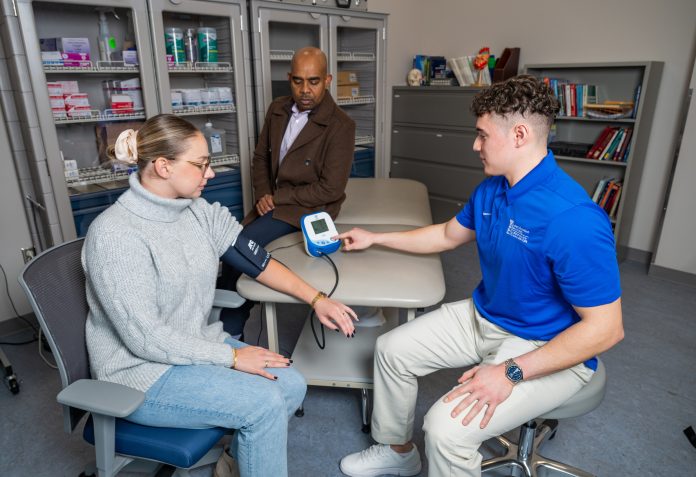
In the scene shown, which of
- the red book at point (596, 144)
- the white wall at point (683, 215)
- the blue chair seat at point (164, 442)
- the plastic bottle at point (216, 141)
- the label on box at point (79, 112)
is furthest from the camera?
the red book at point (596, 144)

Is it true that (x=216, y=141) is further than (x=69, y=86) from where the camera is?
Yes

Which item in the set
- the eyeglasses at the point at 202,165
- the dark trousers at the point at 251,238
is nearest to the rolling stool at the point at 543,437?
the dark trousers at the point at 251,238

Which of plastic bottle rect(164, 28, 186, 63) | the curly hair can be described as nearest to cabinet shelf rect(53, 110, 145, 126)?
plastic bottle rect(164, 28, 186, 63)

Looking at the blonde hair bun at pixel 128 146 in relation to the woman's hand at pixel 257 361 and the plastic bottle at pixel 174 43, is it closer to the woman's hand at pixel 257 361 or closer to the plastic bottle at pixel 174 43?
the woman's hand at pixel 257 361

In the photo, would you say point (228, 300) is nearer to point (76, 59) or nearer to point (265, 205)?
point (265, 205)

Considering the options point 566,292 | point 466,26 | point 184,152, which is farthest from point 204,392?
point 466,26

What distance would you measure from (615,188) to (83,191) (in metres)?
3.11

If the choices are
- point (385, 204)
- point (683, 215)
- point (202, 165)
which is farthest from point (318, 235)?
point (683, 215)

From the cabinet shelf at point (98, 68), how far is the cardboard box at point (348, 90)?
1.47 metres

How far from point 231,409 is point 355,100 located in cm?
283

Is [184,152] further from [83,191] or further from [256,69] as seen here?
[256,69]

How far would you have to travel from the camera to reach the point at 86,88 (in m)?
2.54

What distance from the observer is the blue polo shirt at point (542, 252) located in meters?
1.11

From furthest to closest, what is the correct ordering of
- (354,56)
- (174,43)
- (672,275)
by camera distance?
(354,56) → (672,275) → (174,43)
